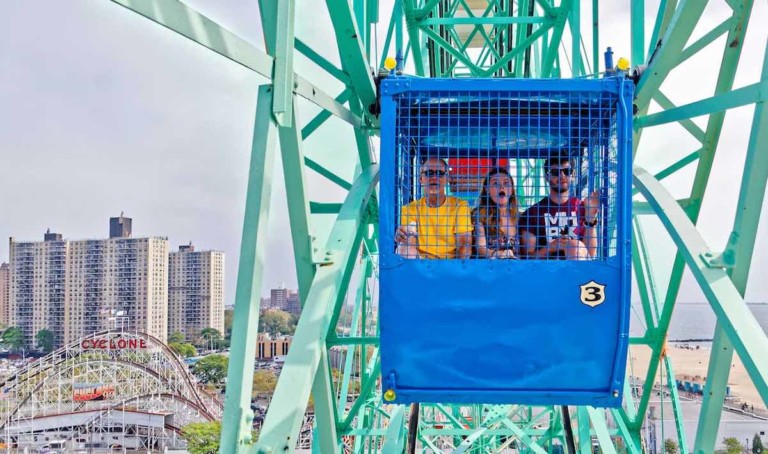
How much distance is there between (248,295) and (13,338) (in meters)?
53.9

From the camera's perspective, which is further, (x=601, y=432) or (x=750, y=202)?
(x=601, y=432)

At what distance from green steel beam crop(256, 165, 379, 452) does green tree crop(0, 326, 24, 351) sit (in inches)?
1905

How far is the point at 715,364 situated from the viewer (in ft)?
12.8

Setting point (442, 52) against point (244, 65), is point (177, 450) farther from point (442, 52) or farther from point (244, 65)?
point (244, 65)

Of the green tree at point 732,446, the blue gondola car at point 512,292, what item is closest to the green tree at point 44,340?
the green tree at point 732,446

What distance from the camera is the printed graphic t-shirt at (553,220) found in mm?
3193

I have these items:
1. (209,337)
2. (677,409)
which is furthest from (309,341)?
(209,337)

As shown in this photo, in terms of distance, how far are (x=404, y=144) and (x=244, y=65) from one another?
3.17ft

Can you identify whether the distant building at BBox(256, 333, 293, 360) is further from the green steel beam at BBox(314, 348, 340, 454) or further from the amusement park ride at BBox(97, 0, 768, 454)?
the amusement park ride at BBox(97, 0, 768, 454)

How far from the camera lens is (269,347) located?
214 feet

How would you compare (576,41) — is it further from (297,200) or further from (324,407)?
(324,407)

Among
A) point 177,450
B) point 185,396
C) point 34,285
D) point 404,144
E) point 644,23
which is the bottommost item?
point 177,450

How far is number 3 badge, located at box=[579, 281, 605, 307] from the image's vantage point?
301 cm

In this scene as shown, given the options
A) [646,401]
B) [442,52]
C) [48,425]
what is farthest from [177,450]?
[646,401]
